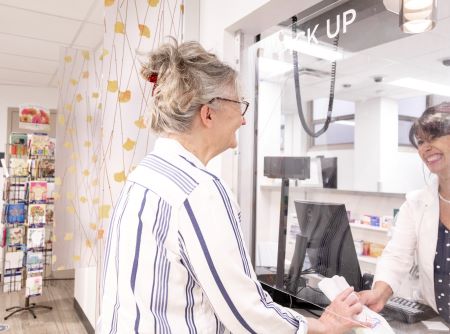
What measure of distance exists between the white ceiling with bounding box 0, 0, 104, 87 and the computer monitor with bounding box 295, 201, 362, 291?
2457mm

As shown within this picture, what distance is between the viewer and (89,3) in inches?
117

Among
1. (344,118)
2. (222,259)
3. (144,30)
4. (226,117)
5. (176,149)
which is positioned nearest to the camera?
(222,259)

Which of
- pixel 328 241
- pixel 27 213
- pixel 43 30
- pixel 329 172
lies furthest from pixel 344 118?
pixel 27 213

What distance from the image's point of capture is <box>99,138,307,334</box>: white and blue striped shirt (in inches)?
31.8

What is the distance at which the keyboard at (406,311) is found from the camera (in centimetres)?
111

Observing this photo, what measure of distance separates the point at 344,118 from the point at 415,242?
495 millimetres

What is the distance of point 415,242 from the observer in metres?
1.15

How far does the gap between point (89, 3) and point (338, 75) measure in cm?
237

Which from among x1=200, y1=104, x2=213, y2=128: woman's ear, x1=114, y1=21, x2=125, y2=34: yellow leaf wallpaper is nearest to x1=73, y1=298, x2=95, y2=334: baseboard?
x1=114, y1=21, x2=125, y2=34: yellow leaf wallpaper

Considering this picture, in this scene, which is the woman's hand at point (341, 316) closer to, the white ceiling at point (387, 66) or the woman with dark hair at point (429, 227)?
the woman with dark hair at point (429, 227)

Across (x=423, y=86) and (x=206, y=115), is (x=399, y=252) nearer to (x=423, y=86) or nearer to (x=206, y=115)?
(x=423, y=86)

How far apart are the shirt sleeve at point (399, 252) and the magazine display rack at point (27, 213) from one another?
3.69 meters

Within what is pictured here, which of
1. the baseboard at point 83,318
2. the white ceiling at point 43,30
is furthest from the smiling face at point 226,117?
the baseboard at point 83,318

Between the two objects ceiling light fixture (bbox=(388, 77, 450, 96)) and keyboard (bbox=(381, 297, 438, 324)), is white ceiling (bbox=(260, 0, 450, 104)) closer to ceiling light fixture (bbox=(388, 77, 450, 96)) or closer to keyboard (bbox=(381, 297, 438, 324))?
ceiling light fixture (bbox=(388, 77, 450, 96))
